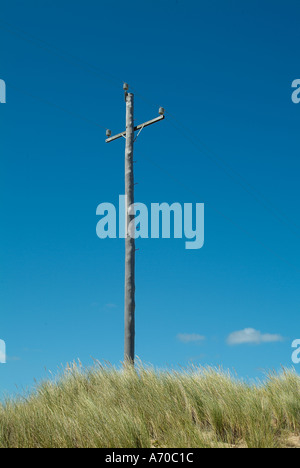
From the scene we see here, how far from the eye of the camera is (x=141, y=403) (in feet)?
28.0

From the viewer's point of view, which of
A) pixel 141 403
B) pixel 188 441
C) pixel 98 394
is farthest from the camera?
pixel 98 394

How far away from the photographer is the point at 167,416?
25.0 ft

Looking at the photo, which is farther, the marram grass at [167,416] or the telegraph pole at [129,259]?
the telegraph pole at [129,259]

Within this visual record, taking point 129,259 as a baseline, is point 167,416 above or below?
below

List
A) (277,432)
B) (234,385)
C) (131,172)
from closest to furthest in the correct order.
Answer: (277,432) → (234,385) → (131,172)

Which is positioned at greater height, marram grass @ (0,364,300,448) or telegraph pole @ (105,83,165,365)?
telegraph pole @ (105,83,165,365)

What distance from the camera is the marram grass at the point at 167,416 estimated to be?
7035mm

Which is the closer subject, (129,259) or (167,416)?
(167,416)

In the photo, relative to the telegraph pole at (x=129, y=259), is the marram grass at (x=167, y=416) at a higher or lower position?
lower

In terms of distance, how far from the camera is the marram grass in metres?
7.04

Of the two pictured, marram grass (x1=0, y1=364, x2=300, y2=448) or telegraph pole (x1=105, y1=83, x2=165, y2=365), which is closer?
marram grass (x1=0, y1=364, x2=300, y2=448)
